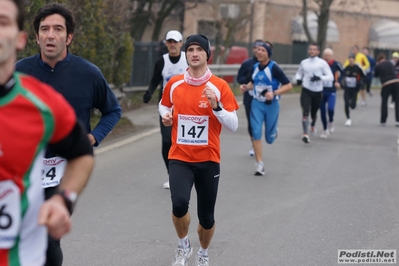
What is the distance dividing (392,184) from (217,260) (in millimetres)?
4965

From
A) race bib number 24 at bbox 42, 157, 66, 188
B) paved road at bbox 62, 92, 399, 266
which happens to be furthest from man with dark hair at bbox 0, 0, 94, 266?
paved road at bbox 62, 92, 399, 266

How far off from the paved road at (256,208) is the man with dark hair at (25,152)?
12.4ft

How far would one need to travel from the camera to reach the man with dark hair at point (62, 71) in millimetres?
4965

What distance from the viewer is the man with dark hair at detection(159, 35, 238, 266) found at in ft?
20.6

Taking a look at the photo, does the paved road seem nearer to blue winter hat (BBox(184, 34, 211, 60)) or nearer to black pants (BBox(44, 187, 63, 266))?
blue winter hat (BBox(184, 34, 211, 60))

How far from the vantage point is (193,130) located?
6.38 m

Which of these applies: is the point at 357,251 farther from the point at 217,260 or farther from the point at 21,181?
the point at 21,181

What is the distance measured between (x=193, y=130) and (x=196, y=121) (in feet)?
0.32

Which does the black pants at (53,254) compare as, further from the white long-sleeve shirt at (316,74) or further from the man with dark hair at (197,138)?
the white long-sleeve shirt at (316,74)

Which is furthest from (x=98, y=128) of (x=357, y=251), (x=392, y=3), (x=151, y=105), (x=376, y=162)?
(x=392, y=3)

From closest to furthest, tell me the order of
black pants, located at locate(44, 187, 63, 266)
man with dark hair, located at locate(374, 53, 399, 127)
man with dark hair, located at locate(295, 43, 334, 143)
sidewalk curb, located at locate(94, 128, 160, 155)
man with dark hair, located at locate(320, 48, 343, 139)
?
black pants, located at locate(44, 187, 63, 266) < sidewalk curb, located at locate(94, 128, 160, 155) < man with dark hair, located at locate(295, 43, 334, 143) < man with dark hair, located at locate(320, 48, 343, 139) < man with dark hair, located at locate(374, 53, 399, 127)

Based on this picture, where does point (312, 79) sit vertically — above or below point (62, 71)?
below

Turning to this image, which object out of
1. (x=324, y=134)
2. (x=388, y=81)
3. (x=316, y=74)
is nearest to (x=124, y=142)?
(x=316, y=74)

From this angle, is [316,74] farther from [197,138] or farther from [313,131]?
[197,138]
